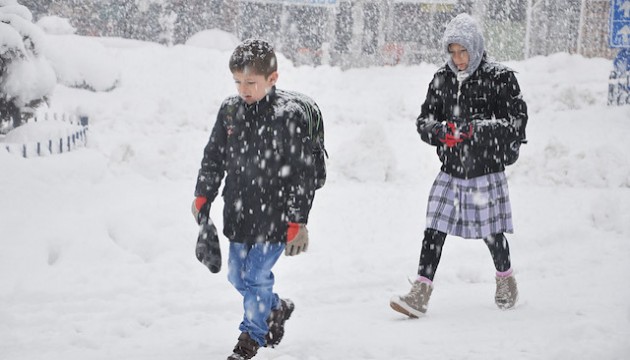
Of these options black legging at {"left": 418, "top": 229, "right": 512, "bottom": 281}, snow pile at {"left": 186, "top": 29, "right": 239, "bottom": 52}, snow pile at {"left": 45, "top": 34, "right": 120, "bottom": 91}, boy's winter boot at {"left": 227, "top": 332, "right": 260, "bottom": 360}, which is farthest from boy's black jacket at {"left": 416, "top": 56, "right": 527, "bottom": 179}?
snow pile at {"left": 186, "top": 29, "right": 239, "bottom": 52}

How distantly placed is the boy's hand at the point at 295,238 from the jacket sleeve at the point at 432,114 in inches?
51.2

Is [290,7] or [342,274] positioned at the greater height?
[290,7]

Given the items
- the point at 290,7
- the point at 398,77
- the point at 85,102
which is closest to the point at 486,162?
the point at 85,102

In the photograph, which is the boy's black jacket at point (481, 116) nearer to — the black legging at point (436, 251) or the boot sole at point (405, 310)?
the black legging at point (436, 251)

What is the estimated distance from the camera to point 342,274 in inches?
232

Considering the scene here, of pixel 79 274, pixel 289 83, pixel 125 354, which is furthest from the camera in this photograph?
pixel 289 83

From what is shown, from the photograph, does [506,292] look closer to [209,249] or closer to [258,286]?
[258,286]

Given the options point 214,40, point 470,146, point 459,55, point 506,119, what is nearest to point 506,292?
point 470,146

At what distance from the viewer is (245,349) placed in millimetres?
3719

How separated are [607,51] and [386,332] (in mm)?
26136

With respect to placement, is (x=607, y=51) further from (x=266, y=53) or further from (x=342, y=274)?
(x=266, y=53)

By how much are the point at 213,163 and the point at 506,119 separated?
187cm

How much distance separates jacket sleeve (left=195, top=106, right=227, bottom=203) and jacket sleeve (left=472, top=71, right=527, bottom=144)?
5.20 feet

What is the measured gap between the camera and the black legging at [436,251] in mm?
4656
